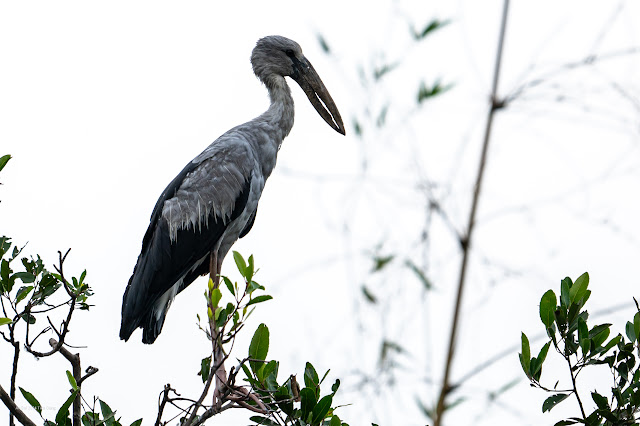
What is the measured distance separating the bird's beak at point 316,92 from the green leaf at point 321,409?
3.57m

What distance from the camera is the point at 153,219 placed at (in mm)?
5883

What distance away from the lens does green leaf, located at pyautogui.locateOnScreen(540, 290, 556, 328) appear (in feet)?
9.03

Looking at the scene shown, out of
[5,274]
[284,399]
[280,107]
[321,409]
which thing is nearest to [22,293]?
[5,274]

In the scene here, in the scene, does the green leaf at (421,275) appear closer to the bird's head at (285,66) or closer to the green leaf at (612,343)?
the green leaf at (612,343)

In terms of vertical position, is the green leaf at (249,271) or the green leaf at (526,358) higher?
the green leaf at (249,271)

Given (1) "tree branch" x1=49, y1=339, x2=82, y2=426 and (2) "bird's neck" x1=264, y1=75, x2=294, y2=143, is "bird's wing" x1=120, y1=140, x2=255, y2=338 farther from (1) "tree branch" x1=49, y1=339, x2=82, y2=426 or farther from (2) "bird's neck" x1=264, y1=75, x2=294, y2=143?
(1) "tree branch" x1=49, y1=339, x2=82, y2=426

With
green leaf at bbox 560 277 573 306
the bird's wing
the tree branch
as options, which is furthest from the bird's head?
green leaf at bbox 560 277 573 306

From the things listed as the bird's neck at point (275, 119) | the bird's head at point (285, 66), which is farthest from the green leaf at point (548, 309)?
the bird's head at point (285, 66)

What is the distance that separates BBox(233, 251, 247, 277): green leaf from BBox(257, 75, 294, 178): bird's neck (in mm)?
3015

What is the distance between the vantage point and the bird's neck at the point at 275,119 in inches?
244

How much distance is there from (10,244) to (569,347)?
240cm

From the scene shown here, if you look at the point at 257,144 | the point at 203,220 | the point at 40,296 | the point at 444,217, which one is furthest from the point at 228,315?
the point at 257,144

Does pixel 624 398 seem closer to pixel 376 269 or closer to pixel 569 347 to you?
pixel 569 347

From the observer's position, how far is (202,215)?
18.9ft
